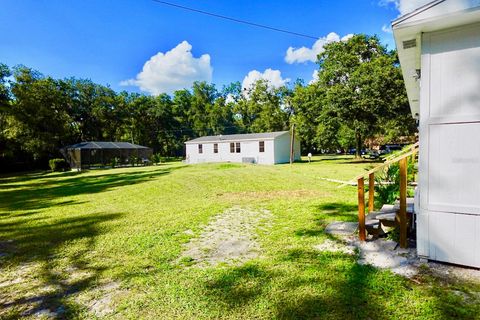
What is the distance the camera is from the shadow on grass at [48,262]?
2.73 m

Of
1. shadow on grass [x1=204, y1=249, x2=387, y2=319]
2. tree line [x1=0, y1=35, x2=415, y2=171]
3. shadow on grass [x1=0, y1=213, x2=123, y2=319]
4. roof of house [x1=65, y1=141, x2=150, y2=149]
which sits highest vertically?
tree line [x1=0, y1=35, x2=415, y2=171]

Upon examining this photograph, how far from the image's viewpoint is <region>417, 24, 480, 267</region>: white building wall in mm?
2975

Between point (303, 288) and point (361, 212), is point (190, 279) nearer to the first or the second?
point (303, 288)

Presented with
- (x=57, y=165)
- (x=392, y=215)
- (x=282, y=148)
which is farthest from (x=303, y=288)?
(x=57, y=165)

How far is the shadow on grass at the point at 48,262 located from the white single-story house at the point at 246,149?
63.6 feet

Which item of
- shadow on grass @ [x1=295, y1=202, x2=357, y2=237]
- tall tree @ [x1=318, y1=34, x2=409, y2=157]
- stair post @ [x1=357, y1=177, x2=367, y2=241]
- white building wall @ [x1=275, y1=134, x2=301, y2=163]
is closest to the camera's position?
stair post @ [x1=357, y1=177, x2=367, y2=241]

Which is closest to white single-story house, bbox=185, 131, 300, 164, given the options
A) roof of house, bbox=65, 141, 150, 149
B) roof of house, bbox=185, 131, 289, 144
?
roof of house, bbox=185, 131, 289, 144

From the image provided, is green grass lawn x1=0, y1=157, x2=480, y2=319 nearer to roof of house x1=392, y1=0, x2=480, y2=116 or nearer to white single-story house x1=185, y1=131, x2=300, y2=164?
roof of house x1=392, y1=0, x2=480, y2=116

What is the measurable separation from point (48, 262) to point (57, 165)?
86.1 ft

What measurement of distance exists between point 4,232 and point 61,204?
309cm

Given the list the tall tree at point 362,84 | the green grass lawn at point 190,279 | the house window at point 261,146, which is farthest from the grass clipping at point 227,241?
the house window at point 261,146

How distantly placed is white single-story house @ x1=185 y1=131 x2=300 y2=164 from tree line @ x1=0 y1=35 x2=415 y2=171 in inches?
135

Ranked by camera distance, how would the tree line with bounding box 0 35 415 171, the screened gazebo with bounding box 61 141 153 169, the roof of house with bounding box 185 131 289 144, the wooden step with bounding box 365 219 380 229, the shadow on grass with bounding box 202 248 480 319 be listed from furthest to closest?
the screened gazebo with bounding box 61 141 153 169
the roof of house with bounding box 185 131 289 144
the tree line with bounding box 0 35 415 171
the wooden step with bounding box 365 219 380 229
the shadow on grass with bounding box 202 248 480 319

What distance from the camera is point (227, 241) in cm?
444
